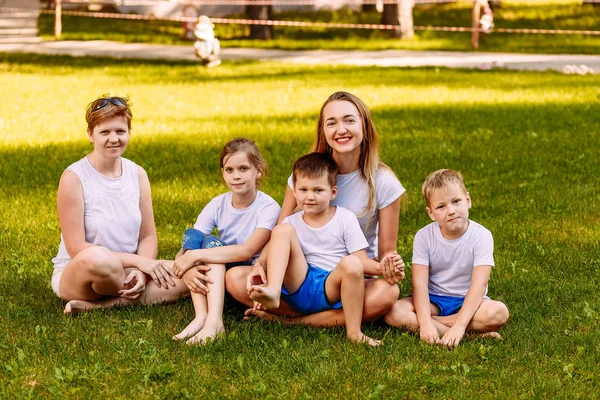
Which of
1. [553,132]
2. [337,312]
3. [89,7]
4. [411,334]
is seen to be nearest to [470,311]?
[411,334]

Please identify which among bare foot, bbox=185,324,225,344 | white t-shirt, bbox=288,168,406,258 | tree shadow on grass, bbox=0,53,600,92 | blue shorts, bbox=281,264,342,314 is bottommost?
bare foot, bbox=185,324,225,344

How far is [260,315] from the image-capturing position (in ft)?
17.4

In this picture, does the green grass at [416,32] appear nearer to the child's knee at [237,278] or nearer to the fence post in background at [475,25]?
the fence post in background at [475,25]

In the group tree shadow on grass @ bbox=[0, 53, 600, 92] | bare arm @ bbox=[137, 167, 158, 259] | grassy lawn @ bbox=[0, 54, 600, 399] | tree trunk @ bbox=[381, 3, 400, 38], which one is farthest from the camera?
tree trunk @ bbox=[381, 3, 400, 38]

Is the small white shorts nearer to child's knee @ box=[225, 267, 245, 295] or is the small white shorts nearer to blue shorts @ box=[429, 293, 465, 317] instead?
child's knee @ box=[225, 267, 245, 295]

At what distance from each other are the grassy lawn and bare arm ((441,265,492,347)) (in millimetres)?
97

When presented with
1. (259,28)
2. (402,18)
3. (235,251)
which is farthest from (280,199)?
(259,28)

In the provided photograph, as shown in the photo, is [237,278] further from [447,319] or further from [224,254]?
[447,319]

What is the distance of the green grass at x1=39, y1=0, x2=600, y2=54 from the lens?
20688 millimetres

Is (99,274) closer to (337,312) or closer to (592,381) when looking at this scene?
(337,312)

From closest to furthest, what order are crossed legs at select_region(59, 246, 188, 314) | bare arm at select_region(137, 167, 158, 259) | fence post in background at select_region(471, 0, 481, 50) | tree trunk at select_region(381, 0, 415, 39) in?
crossed legs at select_region(59, 246, 188, 314), bare arm at select_region(137, 167, 158, 259), fence post in background at select_region(471, 0, 481, 50), tree trunk at select_region(381, 0, 415, 39)

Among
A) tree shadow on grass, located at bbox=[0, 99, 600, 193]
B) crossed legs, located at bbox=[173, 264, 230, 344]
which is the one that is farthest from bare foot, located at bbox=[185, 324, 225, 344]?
tree shadow on grass, located at bbox=[0, 99, 600, 193]

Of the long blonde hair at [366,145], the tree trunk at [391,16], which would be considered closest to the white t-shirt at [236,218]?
the long blonde hair at [366,145]

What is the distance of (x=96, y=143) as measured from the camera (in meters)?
5.47
